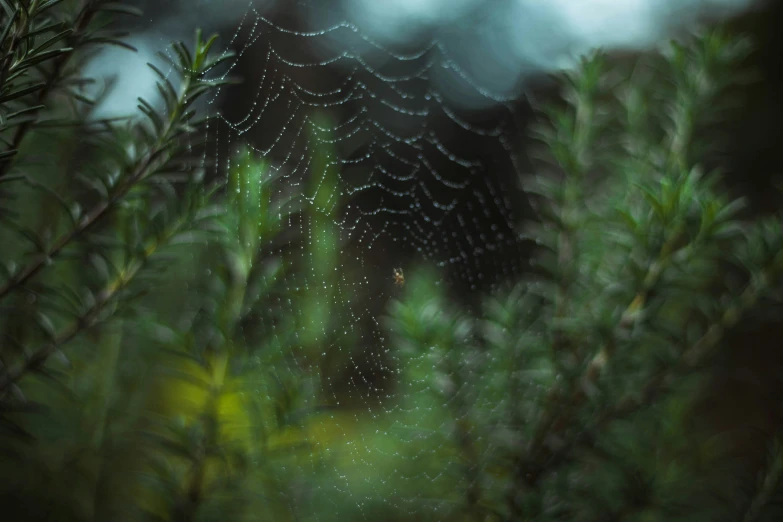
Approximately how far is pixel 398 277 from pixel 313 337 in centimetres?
42

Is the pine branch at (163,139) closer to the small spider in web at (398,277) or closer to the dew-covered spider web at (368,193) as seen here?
the dew-covered spider web at (368,193)

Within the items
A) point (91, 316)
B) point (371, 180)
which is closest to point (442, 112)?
point (371, 180)

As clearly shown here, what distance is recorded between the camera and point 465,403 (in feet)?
3.05

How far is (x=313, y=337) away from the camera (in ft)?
3.07

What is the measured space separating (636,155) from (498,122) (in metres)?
0.79

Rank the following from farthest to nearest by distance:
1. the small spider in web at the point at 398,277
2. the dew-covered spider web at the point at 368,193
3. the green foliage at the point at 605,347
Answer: the small spider in web at the point at 398,277
the dew-covered spider web at the point at 368,193
the green foliage at the point at 605,347

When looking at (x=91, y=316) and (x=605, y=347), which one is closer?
(x=91, y=316)

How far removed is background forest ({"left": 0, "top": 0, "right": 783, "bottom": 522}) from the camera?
610 mm

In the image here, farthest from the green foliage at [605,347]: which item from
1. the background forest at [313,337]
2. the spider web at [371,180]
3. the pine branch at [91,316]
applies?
the pine branch at [91,316]

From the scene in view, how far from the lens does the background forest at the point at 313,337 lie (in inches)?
24.0

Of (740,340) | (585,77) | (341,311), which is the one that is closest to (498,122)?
(585,77)

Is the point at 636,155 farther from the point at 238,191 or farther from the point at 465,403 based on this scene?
the point at 238,191

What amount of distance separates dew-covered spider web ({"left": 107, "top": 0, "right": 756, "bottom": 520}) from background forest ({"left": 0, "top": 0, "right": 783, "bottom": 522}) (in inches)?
0.6

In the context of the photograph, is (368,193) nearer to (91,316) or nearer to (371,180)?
(371,180)
